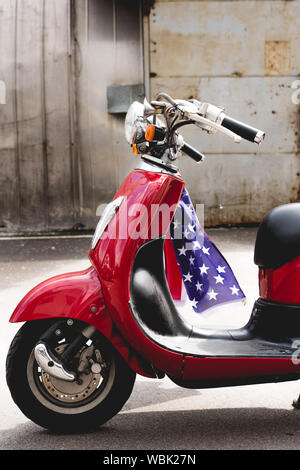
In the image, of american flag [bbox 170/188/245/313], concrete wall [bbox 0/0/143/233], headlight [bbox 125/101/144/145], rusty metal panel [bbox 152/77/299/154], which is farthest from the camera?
rusty metal panel [bbox 152/77/299/154]

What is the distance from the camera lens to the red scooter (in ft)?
9.67

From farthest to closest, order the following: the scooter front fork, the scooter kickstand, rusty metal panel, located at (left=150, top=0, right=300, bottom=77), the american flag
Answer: rusty metal panel, located at (left=150, top=0, right=300, bottom=77) → the american flag → the scooter kickstand → the scooter front fork

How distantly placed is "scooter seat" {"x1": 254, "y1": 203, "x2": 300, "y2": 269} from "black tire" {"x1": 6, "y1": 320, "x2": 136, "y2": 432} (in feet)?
2.49

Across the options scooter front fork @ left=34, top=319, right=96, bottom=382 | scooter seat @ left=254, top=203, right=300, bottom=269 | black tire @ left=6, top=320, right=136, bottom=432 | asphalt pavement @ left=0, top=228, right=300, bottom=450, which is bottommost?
asphalt pavement @ left=0, top=228, right=300, bottom=450

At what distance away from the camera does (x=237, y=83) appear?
9.27 metres

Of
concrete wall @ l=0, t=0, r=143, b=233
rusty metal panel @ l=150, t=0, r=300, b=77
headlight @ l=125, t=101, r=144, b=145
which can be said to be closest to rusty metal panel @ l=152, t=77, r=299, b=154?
rusty metal panel @ l=150, t=0, r=300, b=77

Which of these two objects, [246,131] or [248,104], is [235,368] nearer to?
[246,131]

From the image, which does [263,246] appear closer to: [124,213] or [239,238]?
[124,213]

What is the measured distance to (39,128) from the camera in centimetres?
902

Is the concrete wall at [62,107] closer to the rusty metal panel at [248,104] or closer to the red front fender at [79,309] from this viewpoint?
the rusty metal panel at [248,104]

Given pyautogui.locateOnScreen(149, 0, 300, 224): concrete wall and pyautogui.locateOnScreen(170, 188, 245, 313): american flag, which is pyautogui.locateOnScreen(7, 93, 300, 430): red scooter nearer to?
pyautogui.locateOnScreen(170, 188, 245, 313): american flag

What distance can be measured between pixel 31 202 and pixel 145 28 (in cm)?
262

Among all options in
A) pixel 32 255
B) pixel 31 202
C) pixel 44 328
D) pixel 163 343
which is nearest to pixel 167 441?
pixel 163 343
